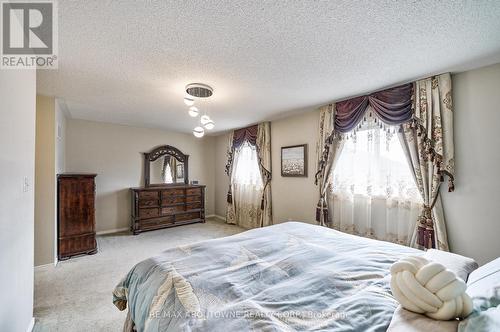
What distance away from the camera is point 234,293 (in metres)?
1.10

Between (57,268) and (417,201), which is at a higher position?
(417,201)

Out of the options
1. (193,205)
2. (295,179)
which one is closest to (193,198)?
(193,205)

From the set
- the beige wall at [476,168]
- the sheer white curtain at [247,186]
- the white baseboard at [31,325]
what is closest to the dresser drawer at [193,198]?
the sheer white curtain at [247,186]

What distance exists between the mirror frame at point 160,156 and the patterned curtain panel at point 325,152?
3.50 m

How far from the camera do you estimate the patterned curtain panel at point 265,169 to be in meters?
4.30

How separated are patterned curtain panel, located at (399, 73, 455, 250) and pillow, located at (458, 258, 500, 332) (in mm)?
1299

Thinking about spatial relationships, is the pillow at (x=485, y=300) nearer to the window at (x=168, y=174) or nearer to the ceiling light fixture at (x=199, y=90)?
the ceiling light fixture at (x=199, y=90)

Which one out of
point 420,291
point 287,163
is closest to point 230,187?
point 287,163

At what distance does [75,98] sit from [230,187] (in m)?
3.34

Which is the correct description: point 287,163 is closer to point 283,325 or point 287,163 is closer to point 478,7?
point 478,7

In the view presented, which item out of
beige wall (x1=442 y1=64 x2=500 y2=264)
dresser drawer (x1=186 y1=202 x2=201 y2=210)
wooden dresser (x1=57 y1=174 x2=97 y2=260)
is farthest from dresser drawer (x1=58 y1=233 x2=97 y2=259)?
beige wall (x1=442 y1=64 x2=500 y2=264)

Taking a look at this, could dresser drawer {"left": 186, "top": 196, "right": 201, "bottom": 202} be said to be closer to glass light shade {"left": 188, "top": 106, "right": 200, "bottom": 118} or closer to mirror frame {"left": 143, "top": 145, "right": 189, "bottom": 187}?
mirror frame {"left": 143, "top": 145, "right": 189, "bottom": 187}

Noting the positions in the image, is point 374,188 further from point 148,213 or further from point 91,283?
point 148,213

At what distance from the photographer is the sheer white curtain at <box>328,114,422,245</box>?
2.53 meters
